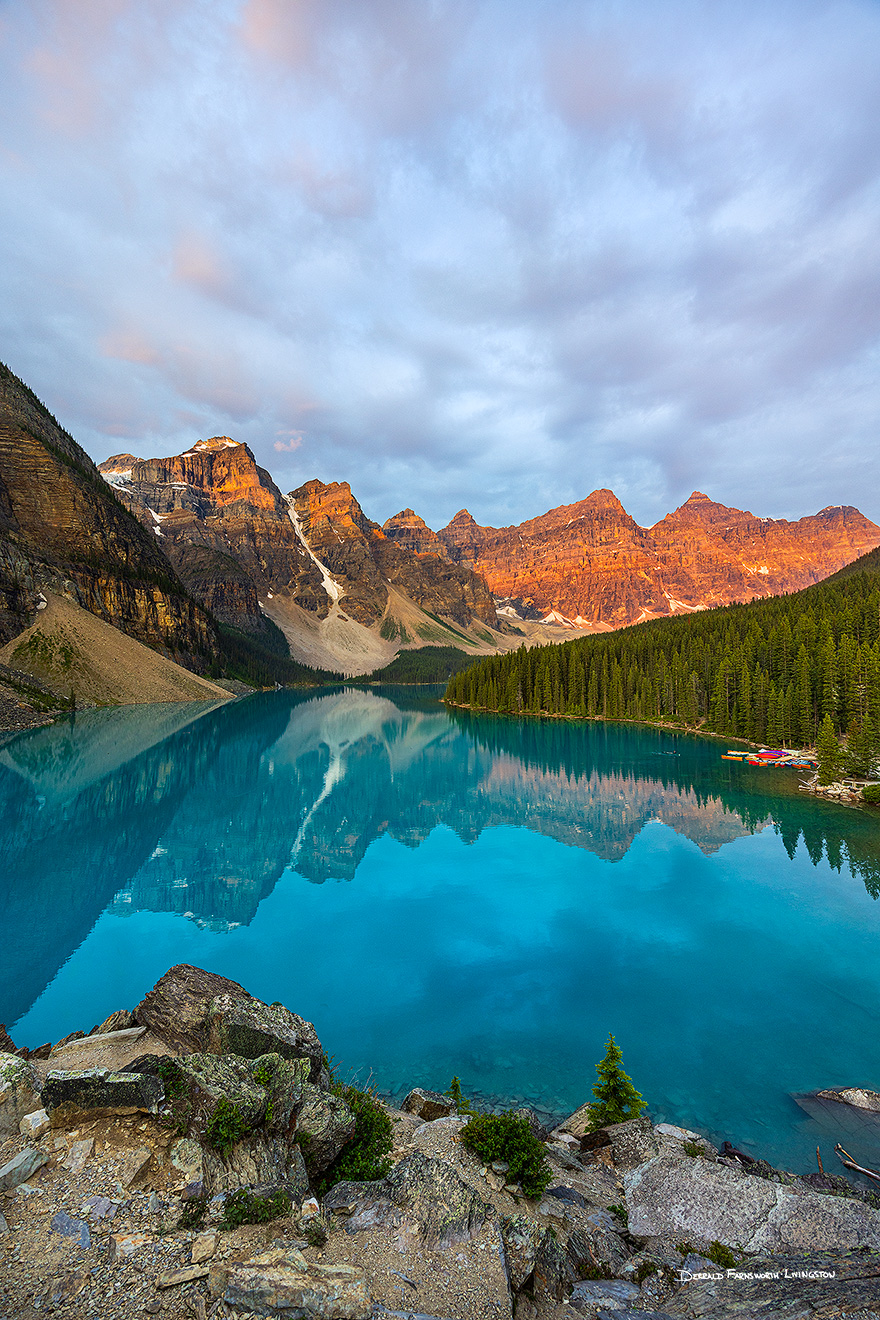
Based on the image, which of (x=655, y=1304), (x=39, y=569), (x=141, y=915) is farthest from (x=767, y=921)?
(x=39, y=569)

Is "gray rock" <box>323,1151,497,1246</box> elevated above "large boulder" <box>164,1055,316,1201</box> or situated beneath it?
situated beneath

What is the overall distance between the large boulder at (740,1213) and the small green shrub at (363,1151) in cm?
432

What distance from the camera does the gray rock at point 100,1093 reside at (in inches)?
328

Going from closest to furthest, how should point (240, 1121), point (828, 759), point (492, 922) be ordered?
point (240, 1121), point (492, 922), point (828, 759)

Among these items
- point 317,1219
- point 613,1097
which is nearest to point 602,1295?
point 317,1219

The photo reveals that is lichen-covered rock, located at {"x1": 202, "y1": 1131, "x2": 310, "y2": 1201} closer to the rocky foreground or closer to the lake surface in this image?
the rocky foreground

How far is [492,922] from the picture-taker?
93.6ft

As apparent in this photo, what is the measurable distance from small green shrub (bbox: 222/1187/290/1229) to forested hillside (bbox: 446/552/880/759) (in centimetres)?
6846

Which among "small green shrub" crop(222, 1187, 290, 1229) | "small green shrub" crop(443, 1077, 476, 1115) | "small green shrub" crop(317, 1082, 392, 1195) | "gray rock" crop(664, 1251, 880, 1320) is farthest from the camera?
"small green shrub" crop(443, 1077, 476, 1115)

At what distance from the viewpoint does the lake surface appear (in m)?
17.3

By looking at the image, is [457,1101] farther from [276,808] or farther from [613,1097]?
[276,808]

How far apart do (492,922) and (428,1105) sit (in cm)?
1613

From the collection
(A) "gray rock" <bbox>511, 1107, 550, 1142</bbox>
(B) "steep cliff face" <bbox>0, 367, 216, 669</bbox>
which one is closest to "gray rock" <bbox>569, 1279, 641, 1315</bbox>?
(A) "gray rock" <bbox>511, 1107, 550, 1142</bbox>

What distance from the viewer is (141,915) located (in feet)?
89.5
